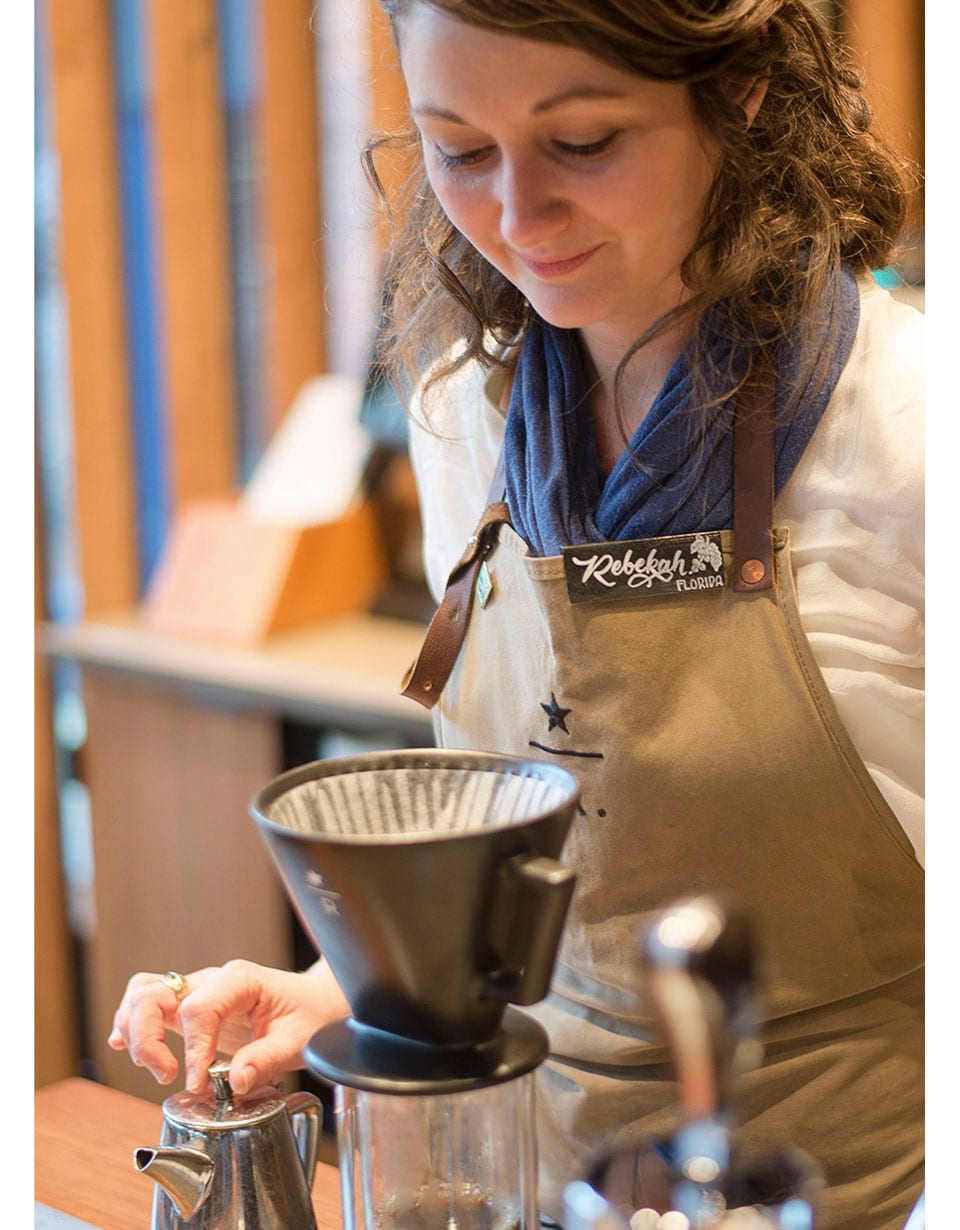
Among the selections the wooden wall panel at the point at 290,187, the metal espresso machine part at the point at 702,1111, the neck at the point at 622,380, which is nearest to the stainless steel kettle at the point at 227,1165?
the metal espresso machine part at the point at 702,1111

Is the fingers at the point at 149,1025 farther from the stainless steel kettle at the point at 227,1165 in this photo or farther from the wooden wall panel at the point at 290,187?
the wooden wall panel at the point at 290,187

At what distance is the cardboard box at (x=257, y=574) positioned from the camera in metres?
2.54

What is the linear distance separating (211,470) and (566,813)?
226 centimetres

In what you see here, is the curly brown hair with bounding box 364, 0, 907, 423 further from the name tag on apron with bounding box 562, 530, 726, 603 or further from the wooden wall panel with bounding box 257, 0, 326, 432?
the wooden wall panel with bounding box 257, 0, 326, 432

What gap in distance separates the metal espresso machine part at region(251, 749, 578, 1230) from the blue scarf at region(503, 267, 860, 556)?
0.33 meters

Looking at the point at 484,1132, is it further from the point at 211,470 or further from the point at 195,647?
the point at 211,470

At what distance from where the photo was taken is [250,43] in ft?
9.31

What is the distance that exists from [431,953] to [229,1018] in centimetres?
35

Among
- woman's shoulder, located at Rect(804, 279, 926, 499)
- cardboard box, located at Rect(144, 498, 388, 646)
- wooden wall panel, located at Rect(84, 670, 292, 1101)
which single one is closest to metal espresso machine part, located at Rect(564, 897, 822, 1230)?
woman's shoulder, located at Rect(804, 279, 926, 499)

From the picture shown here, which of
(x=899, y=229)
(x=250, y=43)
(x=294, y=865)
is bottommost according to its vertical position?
(x=294, y=865)

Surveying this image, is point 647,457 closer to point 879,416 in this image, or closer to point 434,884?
point 879,416

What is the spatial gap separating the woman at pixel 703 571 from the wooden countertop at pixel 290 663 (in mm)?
960

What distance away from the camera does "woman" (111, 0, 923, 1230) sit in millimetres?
999
